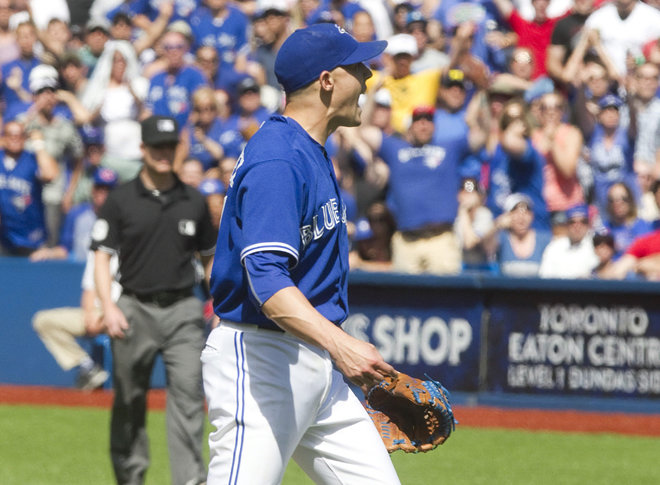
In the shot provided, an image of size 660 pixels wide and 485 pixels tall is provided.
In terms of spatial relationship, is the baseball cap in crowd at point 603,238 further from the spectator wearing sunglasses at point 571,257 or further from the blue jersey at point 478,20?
the blue jersey at point 478,20

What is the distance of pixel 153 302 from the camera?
735 cm

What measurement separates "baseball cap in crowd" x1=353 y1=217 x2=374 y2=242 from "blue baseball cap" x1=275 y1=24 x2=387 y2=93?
7848 mm

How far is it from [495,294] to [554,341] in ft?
2.47

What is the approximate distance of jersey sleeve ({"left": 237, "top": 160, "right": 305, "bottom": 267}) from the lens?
3.76 meters

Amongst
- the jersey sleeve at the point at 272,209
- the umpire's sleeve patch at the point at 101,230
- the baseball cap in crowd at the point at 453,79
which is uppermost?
the jersey sleeve at the point at 272,209

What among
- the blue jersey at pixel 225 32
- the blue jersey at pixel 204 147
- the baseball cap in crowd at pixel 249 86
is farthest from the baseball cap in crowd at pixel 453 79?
the blue jersey at pixel 225 32

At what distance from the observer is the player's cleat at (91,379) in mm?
12273

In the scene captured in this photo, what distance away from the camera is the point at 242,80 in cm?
1395

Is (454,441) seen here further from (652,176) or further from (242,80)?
(242,80)

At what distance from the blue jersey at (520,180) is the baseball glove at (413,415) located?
315 inches

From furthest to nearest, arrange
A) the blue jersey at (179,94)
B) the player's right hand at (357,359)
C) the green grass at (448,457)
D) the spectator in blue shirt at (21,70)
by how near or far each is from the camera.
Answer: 1. the spectator in blue shirt at (21,70)
2. the blue jersey at (179,94)
3. the green grass at (448,457)
4. the player's right hand at (357,359)

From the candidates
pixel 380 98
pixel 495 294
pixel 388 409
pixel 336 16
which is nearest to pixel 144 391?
pixel 388 409

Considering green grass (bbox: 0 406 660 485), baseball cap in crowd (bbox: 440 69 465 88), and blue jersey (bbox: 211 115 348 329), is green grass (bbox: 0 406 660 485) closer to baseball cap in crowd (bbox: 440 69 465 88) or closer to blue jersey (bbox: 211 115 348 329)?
baseball cap in crowd (bbox: 440 69 465 88)

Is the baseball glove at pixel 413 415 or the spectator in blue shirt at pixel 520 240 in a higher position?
the baseball glove at pixel 413 415
